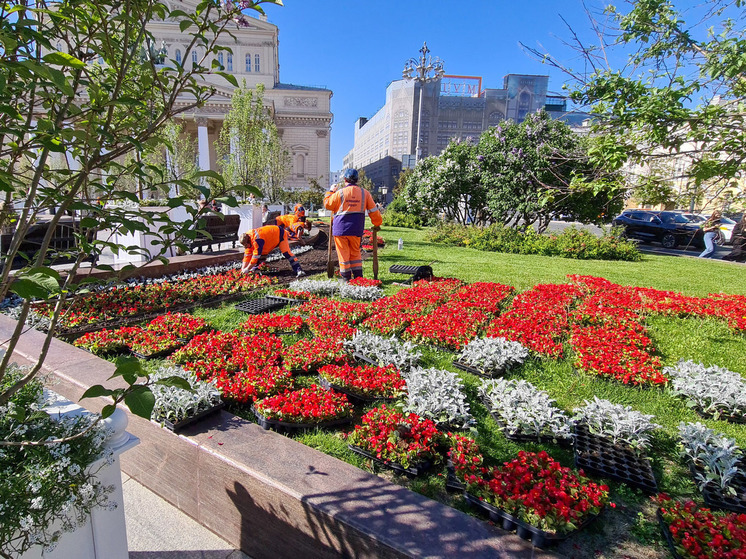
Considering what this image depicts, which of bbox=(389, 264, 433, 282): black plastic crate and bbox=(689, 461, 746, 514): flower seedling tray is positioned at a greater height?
bbox=(389, 264, 433, 282): black plastic crate

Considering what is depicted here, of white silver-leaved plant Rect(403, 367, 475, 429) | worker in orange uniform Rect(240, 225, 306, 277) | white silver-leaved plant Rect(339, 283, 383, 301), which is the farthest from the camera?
worker in orange uniform Rect(240, 225, 306, 277)

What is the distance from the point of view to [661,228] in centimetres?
1908

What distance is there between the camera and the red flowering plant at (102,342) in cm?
421

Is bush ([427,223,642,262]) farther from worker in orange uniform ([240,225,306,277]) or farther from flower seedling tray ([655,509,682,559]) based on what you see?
flower seedling tray ([655,509,682,559])

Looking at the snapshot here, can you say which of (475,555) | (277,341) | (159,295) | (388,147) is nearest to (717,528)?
(475,555)

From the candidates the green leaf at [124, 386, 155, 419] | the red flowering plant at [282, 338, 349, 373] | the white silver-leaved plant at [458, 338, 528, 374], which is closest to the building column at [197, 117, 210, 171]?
the red flowering plant at [282, 338, 349, 373]

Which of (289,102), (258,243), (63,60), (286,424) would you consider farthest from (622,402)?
(289,102)

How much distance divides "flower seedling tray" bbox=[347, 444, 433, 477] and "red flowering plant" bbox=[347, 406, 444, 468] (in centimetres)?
1

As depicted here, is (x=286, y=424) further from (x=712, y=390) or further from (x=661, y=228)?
(x=661, y=228)

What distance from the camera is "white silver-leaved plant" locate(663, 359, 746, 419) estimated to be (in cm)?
341

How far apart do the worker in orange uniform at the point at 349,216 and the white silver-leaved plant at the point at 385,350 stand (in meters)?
3.10

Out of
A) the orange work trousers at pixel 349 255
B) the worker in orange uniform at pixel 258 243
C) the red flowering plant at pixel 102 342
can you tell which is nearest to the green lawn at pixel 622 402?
the orange work trousers at pixel 349 255

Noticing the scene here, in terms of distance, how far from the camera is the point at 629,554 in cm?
207

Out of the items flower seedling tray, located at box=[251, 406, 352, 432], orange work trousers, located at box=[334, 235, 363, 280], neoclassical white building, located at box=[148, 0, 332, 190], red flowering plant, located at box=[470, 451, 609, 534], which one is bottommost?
flower seedling tray, located at box=[251, 406, 352, 432]
